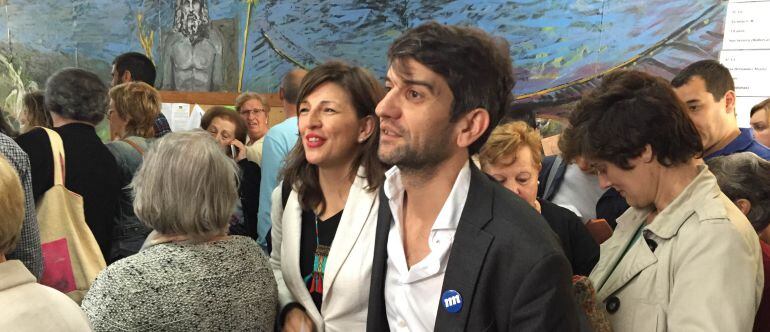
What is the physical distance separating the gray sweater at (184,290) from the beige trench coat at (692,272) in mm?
1161

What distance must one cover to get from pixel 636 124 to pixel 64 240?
257 centimetres

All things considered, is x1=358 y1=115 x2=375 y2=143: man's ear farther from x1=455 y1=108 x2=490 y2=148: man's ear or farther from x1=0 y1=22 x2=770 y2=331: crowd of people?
x1=455 y1=108 x2=490 y2=148: man's ear

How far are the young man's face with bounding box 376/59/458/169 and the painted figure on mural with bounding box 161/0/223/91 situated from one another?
6328 mm

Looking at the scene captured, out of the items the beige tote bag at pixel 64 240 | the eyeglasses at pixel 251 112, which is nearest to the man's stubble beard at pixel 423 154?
the beige tote bag at pixel 64 240

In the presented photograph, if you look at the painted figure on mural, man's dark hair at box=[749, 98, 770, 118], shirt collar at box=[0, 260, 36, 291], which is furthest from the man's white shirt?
the painted figure on mural

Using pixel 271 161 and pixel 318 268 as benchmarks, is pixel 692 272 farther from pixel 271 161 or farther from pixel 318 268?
pixel 271 161

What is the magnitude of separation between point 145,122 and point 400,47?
8.81ft

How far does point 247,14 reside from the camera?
24.0 feet

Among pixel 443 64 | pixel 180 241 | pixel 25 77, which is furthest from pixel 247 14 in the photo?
pixel 443 64

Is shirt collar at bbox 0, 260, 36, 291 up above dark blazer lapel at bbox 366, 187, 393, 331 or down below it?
above

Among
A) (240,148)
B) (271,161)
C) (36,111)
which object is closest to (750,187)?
(271,161)

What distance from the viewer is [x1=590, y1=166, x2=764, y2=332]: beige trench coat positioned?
161cm

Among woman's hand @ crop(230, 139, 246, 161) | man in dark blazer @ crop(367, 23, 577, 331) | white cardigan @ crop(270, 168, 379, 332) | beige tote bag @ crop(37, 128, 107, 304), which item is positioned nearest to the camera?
man in dark blazer @ crop(367, 23, 577, 331)

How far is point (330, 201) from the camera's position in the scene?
8.09 ft
